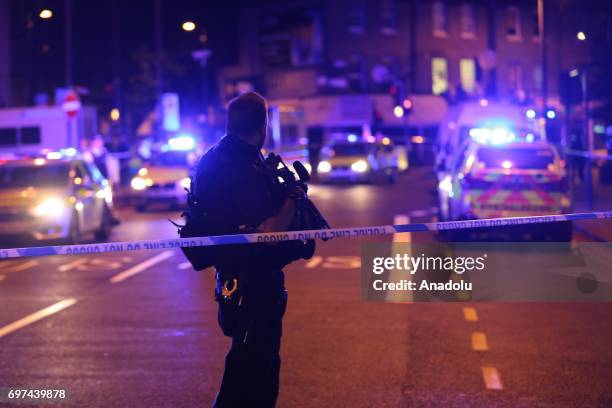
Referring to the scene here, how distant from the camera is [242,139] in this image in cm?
471

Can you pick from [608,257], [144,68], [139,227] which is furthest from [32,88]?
[608,257]

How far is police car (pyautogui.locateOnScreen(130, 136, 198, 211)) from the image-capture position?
25.4 meters

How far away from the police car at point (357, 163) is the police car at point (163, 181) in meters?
9.81

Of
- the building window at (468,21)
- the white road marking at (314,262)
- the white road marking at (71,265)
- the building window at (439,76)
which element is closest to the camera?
the white road marking at (314,262)

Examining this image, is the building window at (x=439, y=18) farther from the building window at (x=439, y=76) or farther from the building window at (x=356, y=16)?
the building window at (x=356, y=16)

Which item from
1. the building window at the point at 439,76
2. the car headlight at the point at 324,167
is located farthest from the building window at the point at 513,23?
the car headlight at the point at 324,167

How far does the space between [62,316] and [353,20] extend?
45.5 metres

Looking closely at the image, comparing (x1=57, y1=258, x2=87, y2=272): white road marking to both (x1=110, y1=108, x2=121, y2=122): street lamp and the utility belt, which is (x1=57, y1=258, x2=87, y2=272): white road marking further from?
(x1=110, y1=108, x2=121, y2=122): street lamp

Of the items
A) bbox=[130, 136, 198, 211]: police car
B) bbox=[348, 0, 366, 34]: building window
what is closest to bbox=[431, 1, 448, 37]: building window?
bbox=[348, 0, 366, 34]: building window

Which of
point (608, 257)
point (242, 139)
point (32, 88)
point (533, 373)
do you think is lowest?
point (533, 373)

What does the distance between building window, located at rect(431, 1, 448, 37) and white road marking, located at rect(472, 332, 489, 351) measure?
4908 centimetres

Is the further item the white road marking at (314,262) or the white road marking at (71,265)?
the white road marking at (71,265)

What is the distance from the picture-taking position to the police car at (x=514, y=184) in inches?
591

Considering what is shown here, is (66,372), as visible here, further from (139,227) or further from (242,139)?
(139,227)
